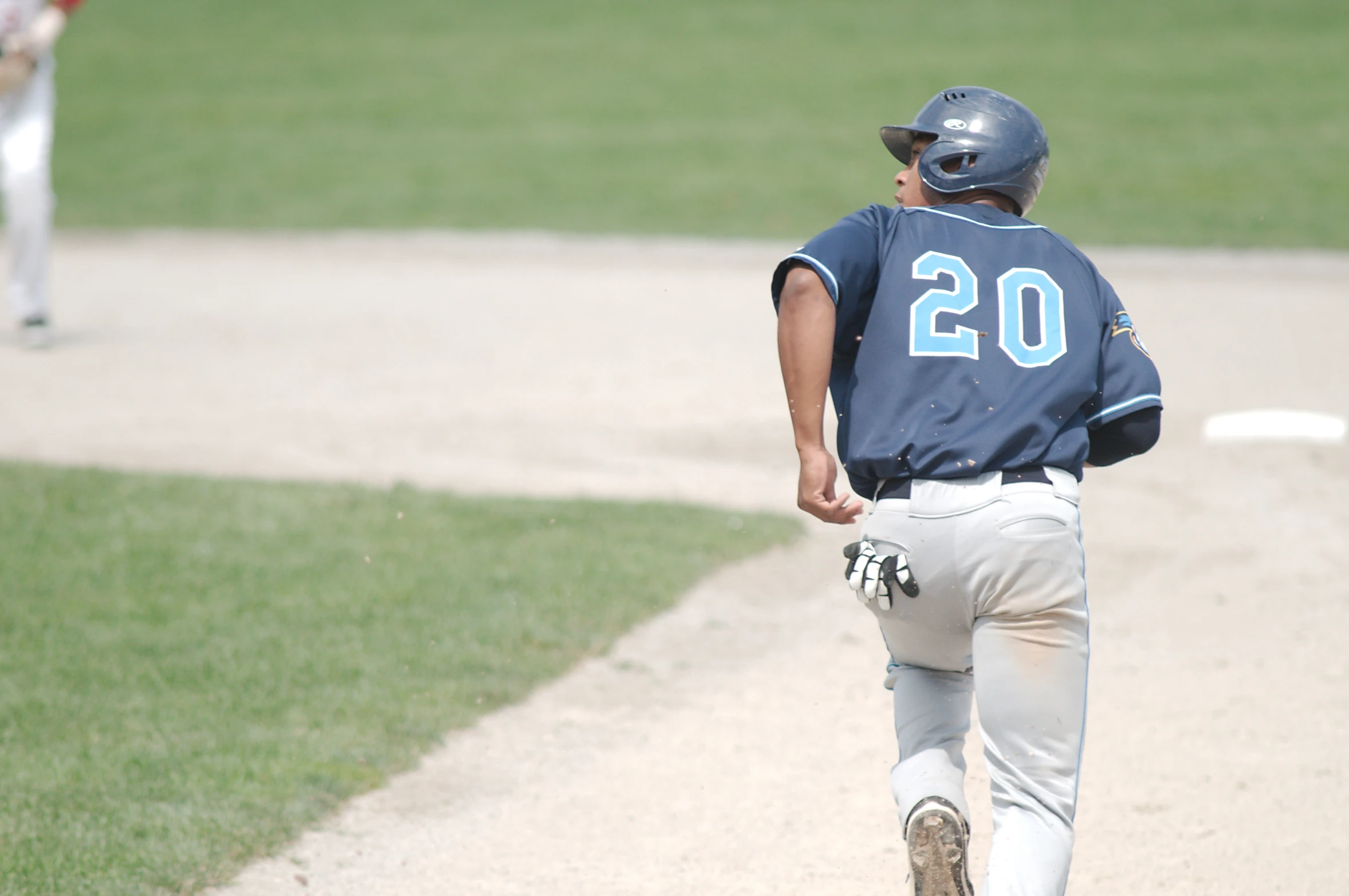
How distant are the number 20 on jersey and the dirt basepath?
4.66ft

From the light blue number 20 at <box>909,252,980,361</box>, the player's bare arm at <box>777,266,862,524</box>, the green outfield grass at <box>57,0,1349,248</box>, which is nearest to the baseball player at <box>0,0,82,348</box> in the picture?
the green outfield grass at <box>57,0,1349,248</box>

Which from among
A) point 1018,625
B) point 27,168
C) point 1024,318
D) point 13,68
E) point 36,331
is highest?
point 1024,318

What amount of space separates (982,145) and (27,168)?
8377mm

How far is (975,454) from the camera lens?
277 cm

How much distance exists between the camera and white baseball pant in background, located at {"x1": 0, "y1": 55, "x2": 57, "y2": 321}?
967cm

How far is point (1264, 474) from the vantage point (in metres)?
6.96

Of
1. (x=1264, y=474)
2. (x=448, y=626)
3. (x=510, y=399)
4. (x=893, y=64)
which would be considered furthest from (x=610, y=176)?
(x=448, y=626)

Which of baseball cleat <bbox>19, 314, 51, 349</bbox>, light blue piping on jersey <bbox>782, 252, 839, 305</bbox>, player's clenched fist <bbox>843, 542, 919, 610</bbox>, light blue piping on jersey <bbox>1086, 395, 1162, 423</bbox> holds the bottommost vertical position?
baseball cleat <bbox>19, 314, 51, 349</bbox>

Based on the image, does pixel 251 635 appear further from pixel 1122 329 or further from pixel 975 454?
pixel 1122 329

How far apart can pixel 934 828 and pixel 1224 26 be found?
24868mm

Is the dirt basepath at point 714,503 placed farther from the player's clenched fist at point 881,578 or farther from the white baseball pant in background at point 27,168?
the player's clenched fist at point 881,578

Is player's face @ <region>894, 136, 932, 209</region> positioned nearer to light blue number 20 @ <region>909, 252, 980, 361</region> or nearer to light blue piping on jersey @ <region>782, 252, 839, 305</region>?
light blue number 20 @ <region>909, 252, 980, 361</region>

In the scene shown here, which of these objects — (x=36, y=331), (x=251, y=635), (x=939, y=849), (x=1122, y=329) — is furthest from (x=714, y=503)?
(x=36, y=331)

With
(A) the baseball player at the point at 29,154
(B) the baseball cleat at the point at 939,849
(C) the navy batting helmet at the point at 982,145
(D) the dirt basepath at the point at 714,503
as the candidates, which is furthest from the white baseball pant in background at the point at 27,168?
(B) the baseball cleat at the point at 939,849
